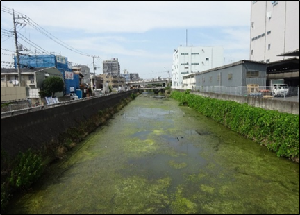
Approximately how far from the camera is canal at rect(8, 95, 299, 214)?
622 centimetres

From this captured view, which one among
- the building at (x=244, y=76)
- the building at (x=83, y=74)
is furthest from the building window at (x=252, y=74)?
the building at (x=83, y=74)

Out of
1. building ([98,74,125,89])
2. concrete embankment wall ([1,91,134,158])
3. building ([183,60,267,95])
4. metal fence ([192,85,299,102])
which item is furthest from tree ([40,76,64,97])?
building ([98,74,125,89])

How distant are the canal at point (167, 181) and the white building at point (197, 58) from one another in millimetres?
70140

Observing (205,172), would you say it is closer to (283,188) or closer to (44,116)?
(283,188)

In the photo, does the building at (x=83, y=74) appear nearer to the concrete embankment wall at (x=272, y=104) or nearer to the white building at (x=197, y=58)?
the white building at (x=197, y=58)

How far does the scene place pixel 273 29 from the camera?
139 ft

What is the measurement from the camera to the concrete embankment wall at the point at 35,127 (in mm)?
8109

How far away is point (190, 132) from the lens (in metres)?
16.3

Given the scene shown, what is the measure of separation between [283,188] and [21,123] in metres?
10.3

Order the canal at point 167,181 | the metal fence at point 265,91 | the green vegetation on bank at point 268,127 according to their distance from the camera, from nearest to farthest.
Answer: the canal at point 167,181, the green vegetation on bank at point 268,127, the metal fence at point 265,91

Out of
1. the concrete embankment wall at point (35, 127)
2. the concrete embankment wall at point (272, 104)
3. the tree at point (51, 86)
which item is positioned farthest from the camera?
the tree at point (51, 86)

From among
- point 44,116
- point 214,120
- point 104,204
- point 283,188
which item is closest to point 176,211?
point 104,204

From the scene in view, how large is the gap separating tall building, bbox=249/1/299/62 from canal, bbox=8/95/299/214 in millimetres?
33516

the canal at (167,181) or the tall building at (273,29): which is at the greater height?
the tall building at (273,29)
